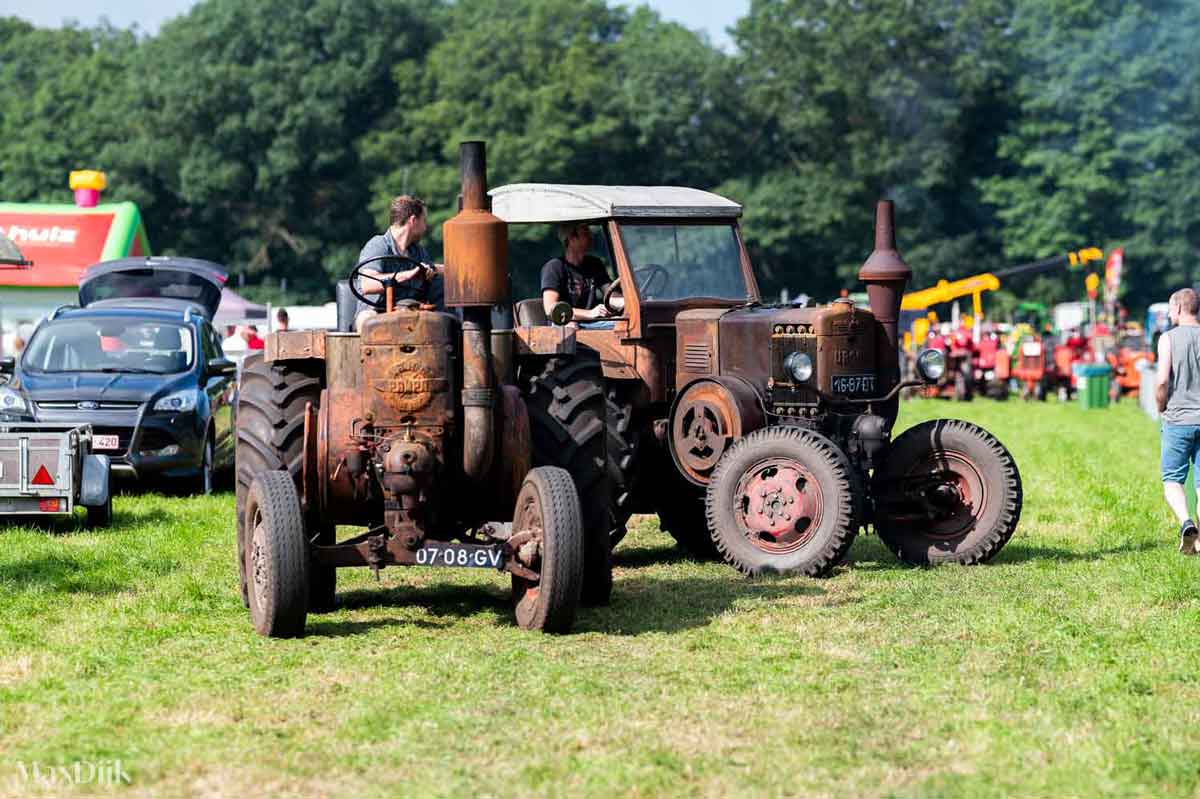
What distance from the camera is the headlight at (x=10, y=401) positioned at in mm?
15938

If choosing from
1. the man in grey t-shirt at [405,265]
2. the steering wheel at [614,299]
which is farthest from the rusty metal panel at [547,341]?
the steering wheel at [614,299]

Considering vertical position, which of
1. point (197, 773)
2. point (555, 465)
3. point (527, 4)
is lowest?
point (197, 773)

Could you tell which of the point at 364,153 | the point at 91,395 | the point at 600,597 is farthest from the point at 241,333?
the point at 364,153

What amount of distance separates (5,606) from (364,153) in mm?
59763

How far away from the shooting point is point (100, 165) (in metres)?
70.2

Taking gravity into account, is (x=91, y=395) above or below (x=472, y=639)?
above

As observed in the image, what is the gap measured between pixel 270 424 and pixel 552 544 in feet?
5.64

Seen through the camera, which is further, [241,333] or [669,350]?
[241,333]

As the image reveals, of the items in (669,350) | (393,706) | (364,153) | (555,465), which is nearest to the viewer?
(393,706)

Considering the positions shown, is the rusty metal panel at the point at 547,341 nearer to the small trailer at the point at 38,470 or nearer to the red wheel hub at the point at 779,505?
the red wheel hub at the point at 779,505

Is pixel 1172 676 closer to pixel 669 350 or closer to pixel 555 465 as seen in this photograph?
pixel 555 465

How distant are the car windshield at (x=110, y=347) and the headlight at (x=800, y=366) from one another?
7.80 m

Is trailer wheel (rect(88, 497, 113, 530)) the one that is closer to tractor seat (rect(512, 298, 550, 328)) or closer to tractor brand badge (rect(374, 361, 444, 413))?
tractor seat (rect(512, 298, 550, 328))

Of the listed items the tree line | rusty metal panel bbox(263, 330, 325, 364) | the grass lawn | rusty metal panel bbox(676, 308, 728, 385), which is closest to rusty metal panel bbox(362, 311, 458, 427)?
rusty metal panel bbox(263, 330, 325, 364)
